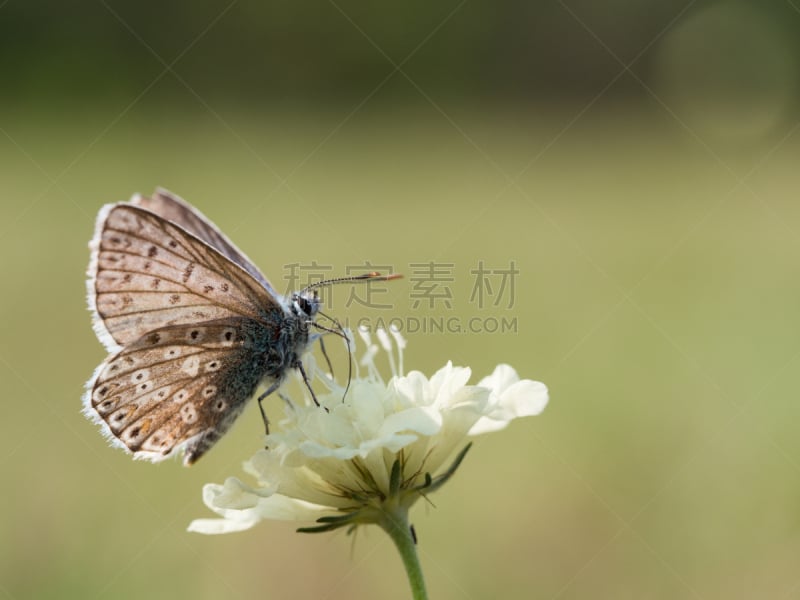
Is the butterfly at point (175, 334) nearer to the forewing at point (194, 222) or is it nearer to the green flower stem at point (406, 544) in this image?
the forewing at point (194, 222)

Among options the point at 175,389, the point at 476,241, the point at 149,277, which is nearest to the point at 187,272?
the point at 149,277

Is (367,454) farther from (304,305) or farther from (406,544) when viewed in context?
(304,305)

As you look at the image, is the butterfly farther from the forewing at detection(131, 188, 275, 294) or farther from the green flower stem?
the green flower stem

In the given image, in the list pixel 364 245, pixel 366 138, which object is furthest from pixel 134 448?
pixel 366 138

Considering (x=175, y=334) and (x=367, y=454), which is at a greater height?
(x=175, y=334)

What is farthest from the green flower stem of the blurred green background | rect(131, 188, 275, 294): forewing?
the blurred green background

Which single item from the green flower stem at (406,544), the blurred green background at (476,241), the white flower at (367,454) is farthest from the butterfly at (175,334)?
the blurred green background at (476,241)
